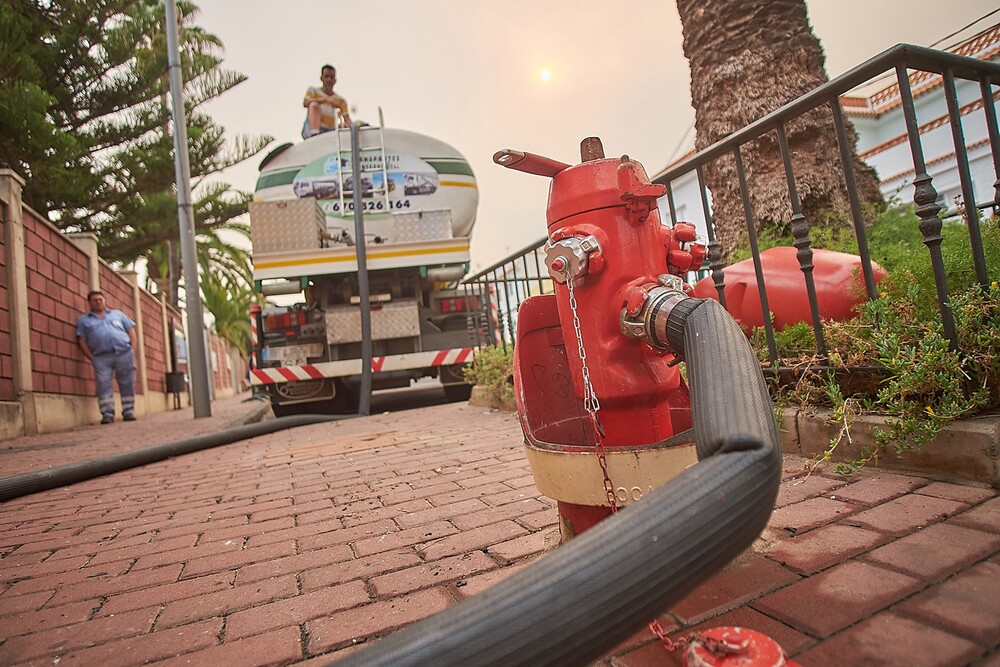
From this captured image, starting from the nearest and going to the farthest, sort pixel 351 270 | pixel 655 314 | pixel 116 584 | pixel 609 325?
pixel 655 314 → pixel 609 325 → pixel 116 584 → pixel 351 270

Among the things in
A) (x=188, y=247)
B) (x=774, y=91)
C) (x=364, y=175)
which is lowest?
(x=774, y=91)

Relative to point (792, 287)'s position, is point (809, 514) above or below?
below

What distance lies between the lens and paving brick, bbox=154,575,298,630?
1352 mm

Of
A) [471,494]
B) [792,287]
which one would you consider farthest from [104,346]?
→ [792,287]

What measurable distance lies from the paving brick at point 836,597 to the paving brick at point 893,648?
3cm

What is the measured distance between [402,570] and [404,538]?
25 centimetres

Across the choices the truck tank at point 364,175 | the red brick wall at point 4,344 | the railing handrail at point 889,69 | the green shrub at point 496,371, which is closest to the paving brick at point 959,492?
the railing handrail at point 889,69

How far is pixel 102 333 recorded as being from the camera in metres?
8.41

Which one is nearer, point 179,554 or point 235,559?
point 235,559

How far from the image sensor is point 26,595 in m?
1.58

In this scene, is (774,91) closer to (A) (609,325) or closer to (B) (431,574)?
(A) (609,325)

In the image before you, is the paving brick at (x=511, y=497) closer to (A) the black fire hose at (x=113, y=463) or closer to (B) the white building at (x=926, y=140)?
(A) the black fire hose at (x=113, y=463)

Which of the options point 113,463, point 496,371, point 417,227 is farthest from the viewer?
point 417,227

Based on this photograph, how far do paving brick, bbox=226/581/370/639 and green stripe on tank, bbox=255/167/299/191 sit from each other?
6804mm
